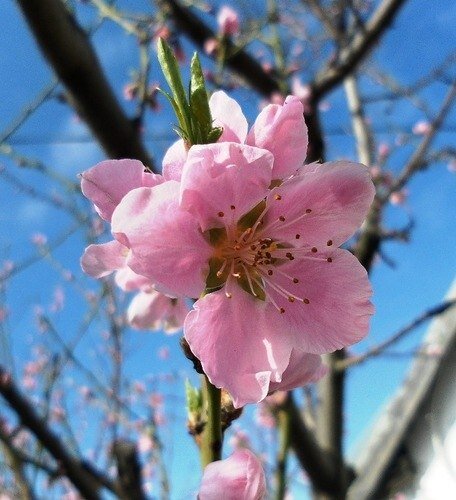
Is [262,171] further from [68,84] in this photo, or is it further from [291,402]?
[291,402]

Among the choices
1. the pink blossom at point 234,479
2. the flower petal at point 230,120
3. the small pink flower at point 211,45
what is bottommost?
the small pink flower at point 211,45

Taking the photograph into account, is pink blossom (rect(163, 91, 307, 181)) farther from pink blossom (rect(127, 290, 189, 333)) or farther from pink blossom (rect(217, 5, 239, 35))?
pink blossom (rect(217, 5, 239, 35))

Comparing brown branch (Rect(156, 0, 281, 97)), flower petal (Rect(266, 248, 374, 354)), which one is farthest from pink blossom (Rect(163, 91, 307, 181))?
brown branch (Rect(156, 0, 281, 97))

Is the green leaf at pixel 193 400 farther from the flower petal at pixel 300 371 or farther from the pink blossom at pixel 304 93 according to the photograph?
the pink blossom at pixel 304 93

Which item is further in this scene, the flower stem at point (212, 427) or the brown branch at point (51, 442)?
the brown branch at point (51, 442)

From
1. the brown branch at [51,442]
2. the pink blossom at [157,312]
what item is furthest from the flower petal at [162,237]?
the brown branch at [51,442]

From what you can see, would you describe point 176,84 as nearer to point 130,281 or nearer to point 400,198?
point 130,281

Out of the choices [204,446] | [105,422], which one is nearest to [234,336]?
[204,446]

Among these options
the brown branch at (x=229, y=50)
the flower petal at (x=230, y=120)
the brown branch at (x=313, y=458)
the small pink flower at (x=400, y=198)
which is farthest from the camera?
the small pink flower at (x=400, y=198)
